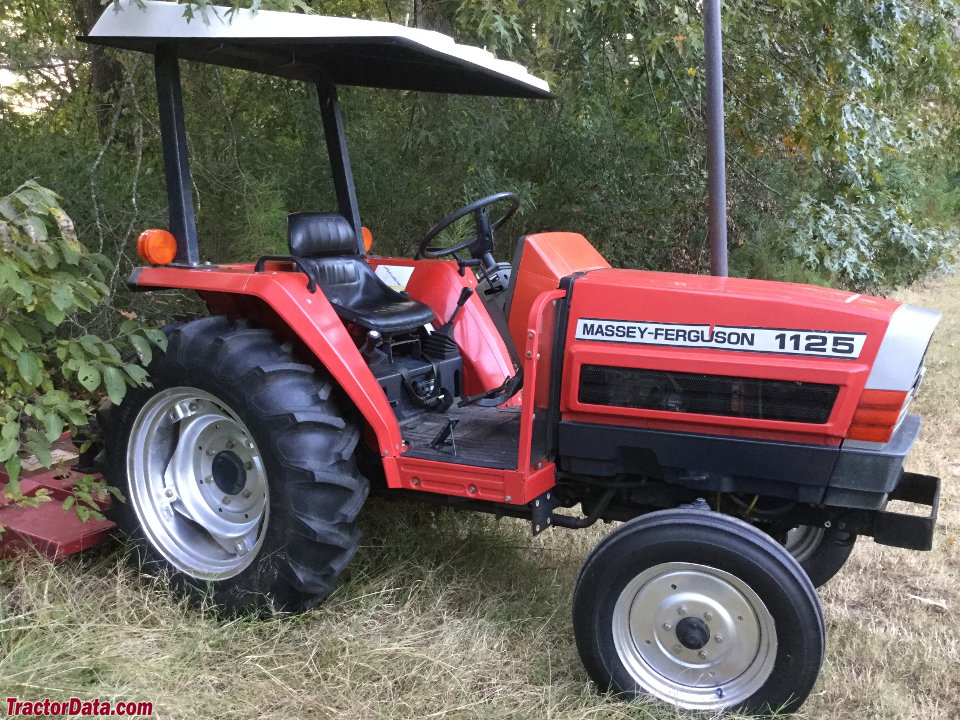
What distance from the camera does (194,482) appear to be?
9.96 ft

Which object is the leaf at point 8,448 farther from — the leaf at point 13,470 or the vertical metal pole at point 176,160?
the vertical metal pole at point 176,160

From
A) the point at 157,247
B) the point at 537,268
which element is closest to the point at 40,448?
the point at 157,247

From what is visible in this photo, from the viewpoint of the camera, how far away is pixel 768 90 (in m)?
5.78

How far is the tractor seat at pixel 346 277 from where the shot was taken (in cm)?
308

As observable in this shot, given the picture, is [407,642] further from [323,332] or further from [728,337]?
[728,337]

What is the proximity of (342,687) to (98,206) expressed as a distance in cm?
329

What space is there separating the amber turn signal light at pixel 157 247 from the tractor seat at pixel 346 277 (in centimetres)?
45

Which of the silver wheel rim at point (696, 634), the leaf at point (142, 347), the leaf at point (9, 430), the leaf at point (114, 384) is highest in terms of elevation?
the leaf at point (142, 347)

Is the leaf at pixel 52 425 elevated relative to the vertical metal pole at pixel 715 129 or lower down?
lower down

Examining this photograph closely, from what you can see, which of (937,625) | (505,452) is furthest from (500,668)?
(937,625)

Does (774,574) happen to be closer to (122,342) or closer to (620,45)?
(122,342)

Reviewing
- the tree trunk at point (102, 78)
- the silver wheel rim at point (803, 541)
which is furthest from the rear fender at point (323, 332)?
the tree trunk at point (102, 78)

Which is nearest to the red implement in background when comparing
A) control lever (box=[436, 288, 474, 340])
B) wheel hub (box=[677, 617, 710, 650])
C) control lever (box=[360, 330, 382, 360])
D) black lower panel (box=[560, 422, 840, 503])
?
control lever (box=[360, 330, 382, 360])

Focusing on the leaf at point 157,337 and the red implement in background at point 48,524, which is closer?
the leaf at point 157,337
